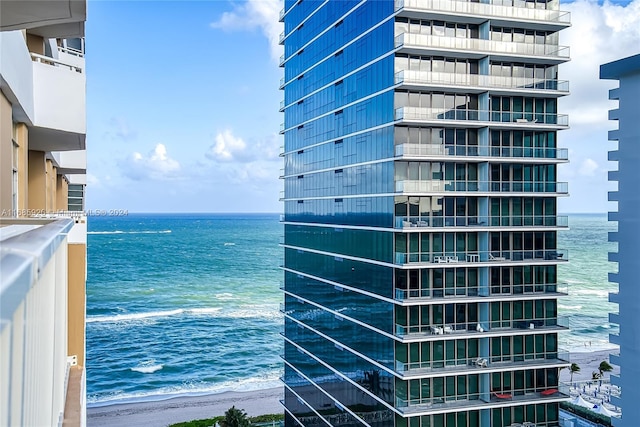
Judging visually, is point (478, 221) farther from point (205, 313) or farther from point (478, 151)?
point (205, 313)

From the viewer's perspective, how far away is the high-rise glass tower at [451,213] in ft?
82.3

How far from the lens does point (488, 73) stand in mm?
26578

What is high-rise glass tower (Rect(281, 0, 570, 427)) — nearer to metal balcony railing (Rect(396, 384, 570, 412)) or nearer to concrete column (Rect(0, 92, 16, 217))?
metal balcony railing (Rect(396, 384, 570, 412))

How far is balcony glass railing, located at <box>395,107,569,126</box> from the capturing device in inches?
992

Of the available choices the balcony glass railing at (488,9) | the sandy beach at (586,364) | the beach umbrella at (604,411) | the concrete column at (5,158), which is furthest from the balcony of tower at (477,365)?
the sandy beach at (586,364)

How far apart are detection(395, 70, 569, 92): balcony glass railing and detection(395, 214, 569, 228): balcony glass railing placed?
231 inches

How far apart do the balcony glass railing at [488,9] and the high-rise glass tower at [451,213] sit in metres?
0.06

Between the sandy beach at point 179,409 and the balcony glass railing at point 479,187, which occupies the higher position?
the balcony glass railing at point 479,187

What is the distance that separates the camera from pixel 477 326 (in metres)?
26.1

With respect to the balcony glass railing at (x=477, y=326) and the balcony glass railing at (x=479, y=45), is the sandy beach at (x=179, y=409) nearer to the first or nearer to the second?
the balcony glass railing at (x=477, y=326)

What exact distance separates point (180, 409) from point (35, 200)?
38.7m

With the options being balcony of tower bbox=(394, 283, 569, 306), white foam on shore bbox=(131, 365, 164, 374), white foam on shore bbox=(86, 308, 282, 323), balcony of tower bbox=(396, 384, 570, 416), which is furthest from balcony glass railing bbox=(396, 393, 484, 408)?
white foam on shore bbox=(86, 308, 282, 323)

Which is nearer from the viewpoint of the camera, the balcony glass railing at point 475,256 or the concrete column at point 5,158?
the concrete column at point 5,158

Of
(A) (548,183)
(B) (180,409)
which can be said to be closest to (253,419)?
(B) (180,409)
